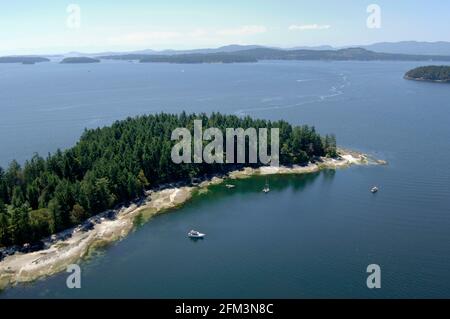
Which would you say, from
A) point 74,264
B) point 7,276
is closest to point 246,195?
point 74,264

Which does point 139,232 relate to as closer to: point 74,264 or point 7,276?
point 74,264

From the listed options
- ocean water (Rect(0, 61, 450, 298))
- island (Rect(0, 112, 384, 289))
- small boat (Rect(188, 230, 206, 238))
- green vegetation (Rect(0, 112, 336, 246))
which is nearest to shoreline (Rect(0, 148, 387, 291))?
island (Rect(0, 112, 384, 289))

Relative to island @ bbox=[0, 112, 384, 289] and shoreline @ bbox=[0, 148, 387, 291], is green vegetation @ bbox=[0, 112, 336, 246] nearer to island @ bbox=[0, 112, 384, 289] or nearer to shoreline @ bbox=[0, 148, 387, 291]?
island @ bbox=[0, 112, 384, 289]

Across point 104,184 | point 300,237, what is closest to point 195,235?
point 300,237

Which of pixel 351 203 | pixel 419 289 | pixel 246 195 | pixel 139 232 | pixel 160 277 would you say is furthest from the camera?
pixel 246 195

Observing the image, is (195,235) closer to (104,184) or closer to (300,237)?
(300,237)

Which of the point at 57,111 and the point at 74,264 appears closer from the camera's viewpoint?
the point at 74,264

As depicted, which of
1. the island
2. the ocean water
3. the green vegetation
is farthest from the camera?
the green vegetation
